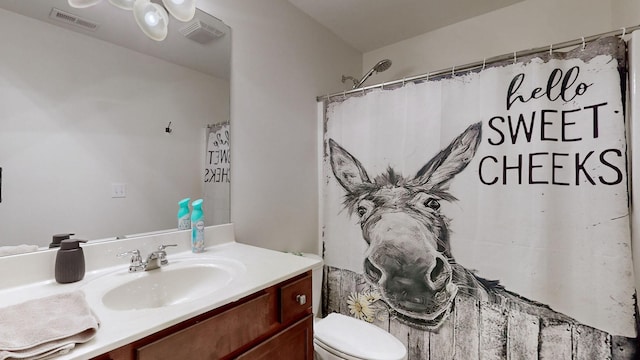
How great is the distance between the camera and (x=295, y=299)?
41.3 inches

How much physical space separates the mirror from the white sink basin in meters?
0.23

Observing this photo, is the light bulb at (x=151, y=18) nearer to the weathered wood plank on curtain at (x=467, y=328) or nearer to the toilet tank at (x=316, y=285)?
the toilet tank at (x=316, y=285)

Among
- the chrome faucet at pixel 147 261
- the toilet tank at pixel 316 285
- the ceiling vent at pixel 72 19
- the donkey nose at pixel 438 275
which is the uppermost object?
the ceiling vent at pixel 72 19

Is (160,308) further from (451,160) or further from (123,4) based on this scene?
(451,160)

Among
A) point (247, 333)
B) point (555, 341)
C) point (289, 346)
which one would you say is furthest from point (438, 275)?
point (247, 333)

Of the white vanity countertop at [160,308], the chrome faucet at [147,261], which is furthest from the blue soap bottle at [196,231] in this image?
the chrome faucet at [147,261]

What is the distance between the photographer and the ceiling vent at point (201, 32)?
1382mm

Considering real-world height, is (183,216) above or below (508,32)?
below

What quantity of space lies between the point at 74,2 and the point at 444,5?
2.05 meters

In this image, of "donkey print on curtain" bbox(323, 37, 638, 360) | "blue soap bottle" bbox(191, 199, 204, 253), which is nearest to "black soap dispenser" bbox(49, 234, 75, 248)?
"blue soap bottle" bbox(191, 199, 204, 253)

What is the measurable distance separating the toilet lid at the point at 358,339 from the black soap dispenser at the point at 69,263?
103 cm

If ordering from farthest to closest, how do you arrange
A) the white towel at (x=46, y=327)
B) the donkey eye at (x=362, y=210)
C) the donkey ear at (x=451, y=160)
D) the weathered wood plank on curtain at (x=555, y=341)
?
the donkey eye at (x=362, y=210) < the donkey ear at (x=451, y=160) < the weathered wood plank on curtain at (x=555, y=341) < the white towel at (x=46, y=327)

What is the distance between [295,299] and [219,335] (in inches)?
12.3

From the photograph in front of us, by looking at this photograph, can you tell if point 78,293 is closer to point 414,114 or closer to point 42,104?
point 42,104
